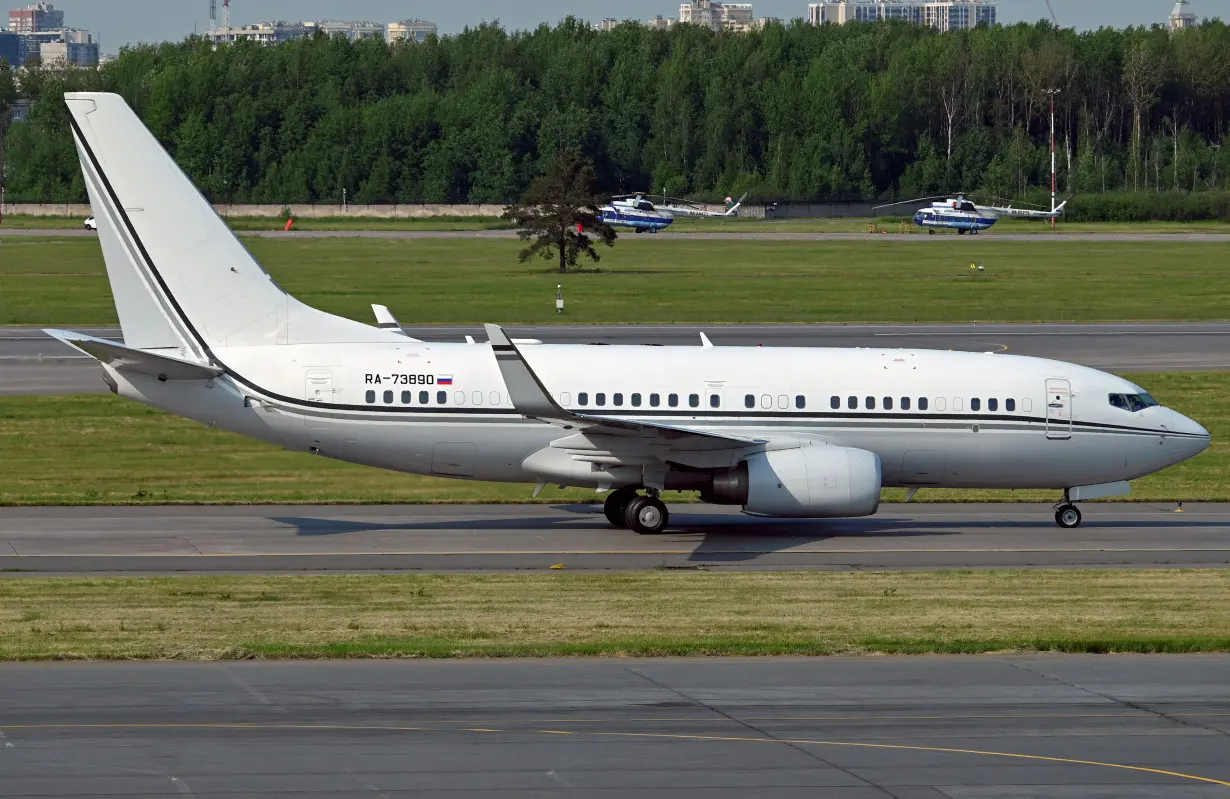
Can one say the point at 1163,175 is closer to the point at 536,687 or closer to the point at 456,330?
the point at 456,330

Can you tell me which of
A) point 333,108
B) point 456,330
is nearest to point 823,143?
point 333,108

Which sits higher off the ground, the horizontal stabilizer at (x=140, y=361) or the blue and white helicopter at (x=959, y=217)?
the blue and white helicopter at (x=959, y=217)

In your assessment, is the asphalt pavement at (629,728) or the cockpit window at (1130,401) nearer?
the asphalt pavement at (629,728)

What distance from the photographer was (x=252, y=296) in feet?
105

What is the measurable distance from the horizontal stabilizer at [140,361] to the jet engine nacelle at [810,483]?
9.98 metres

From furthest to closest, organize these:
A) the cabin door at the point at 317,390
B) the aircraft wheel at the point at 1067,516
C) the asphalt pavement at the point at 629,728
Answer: the aircraft wheel at the point at 1067,516
the cabin door at the point at 317,390
the asphalt pavement at the point at 629,728

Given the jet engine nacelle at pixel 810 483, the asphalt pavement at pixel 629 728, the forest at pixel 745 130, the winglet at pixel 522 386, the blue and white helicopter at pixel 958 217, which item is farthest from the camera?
the forest at pixel 745 130

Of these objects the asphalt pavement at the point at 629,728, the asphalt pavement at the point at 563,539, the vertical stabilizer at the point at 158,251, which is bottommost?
the asphalt pavement at the point at 563,539

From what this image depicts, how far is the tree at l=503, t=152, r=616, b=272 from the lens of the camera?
319 feet

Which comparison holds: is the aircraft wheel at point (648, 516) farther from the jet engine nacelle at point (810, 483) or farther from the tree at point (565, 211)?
the tree at point (565, 211)

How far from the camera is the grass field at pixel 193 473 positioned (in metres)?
36.2

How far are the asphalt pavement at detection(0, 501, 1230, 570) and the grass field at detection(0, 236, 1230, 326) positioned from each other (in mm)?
35347

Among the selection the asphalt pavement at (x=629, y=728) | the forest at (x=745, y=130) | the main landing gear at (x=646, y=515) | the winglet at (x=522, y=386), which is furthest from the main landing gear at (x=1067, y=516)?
the forest at (x=745, y=130)

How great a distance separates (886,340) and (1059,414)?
95.7 feet
